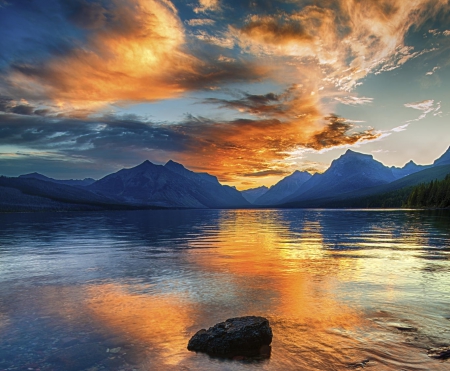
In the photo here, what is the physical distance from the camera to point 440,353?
12.5m

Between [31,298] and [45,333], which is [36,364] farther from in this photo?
[31,298]

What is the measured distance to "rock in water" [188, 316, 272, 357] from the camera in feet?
43.2

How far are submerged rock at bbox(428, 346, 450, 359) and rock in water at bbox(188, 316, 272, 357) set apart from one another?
20.5ft

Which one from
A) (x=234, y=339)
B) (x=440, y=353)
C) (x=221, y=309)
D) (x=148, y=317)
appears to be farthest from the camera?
(x=221, y=309)

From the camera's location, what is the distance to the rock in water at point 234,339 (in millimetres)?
13164

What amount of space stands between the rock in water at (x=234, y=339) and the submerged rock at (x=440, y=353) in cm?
625

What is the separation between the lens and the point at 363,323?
16.1 meters

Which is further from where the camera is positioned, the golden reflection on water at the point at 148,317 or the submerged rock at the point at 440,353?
the golden reflection on water at the point at 148,317

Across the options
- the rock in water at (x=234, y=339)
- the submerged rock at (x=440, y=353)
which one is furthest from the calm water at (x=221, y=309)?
the rock in water at (x=234, y=339)

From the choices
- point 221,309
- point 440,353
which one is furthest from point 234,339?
point 440,353

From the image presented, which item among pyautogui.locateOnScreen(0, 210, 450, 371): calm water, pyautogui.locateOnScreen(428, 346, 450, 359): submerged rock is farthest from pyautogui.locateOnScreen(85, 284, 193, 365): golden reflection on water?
pyautogui.locateOnScreen(428, 346, 450, 359): submerged rock

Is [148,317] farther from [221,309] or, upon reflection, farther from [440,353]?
[440,353]

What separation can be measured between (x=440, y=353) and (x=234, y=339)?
8.02 m

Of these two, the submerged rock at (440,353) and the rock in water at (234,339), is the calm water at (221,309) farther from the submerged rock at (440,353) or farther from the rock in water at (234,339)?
the rock in water at (234,339)
